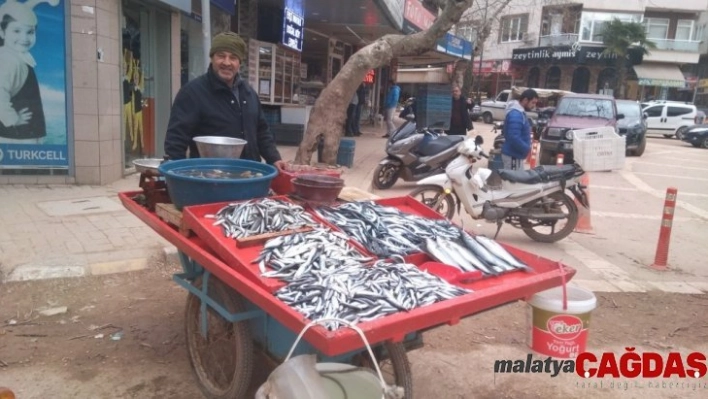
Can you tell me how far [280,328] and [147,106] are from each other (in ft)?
23.8

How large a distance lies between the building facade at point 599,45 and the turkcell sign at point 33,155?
115 feet

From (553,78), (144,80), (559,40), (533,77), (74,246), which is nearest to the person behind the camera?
(74,246)

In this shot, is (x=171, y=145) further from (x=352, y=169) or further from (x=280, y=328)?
(x=352, y=169)

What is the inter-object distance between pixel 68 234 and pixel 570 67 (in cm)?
4287

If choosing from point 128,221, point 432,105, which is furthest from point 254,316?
point 432,105

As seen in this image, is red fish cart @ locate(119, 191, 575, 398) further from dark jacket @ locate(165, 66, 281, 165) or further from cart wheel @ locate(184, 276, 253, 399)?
dark jacket @ locate(165, 66, 281, 165)

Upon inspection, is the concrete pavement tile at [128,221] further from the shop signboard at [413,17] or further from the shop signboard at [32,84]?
the shop signboard at [413,17]

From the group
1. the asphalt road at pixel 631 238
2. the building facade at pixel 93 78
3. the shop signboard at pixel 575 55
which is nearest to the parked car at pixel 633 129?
the asphalt road at pixel 631 238

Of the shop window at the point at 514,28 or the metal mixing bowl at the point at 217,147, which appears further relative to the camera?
the shop window at the point at 514,28

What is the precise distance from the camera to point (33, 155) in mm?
6961

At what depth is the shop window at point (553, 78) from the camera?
43000mm

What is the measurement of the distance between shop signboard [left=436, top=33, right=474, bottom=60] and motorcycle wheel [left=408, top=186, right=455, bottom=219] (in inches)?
423

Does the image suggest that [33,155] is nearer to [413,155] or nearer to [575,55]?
[413,155]

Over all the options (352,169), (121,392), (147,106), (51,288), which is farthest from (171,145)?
(352,169)
